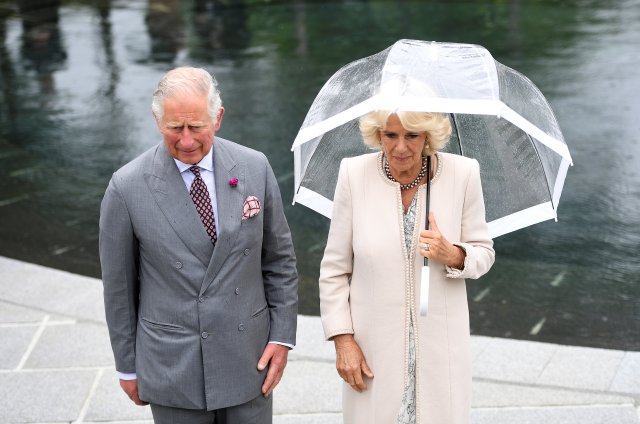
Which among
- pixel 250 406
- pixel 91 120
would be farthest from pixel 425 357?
pixel 91 120

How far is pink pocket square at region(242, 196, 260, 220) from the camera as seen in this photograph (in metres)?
→ 3.39

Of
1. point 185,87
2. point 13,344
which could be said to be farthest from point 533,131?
point 13,344

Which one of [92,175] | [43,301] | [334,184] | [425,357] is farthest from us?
[92,175]

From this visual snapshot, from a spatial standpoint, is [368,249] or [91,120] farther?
[91,120]

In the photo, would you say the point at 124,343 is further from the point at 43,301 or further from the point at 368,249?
the point at 43,301

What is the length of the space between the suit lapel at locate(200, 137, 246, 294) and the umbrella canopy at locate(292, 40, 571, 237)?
0.92 ft

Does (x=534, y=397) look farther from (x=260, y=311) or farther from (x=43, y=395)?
(x=43, y=395)

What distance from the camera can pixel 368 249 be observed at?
3.45 metres

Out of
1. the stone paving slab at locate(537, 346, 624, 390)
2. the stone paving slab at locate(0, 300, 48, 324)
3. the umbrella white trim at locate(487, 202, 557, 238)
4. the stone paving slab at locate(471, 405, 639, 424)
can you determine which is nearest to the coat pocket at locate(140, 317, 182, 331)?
the umbrella white trim at locate(487, 202, 557, 238)

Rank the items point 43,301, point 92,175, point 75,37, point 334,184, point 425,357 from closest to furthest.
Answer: point 425,357 → point 334,184 → point 43,301 → point 92,175 → point 75,37

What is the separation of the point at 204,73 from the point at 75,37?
40.7ft

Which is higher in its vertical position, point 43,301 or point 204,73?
point 204,73

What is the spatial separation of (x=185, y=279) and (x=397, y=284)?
2.34ft

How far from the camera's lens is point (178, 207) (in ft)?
11.0
